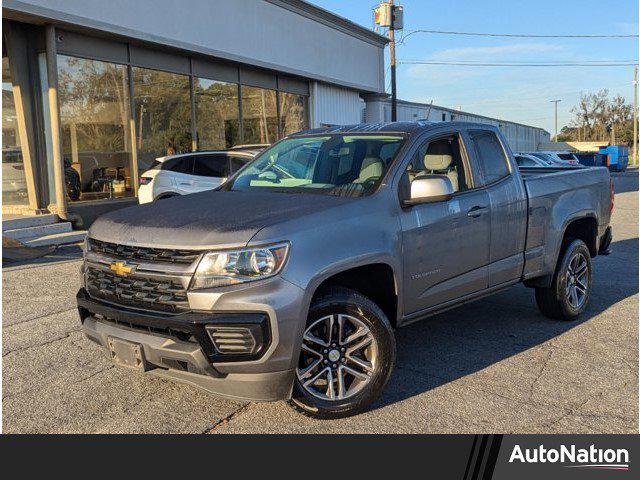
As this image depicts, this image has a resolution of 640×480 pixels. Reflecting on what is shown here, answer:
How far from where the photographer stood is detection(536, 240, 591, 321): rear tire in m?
5.80

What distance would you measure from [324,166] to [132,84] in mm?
11083

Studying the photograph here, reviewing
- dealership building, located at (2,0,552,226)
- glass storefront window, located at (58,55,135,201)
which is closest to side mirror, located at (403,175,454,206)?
dealership building, located at (2,0,552,226)

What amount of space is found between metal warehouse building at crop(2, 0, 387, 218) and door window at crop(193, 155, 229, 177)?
279 centimetres

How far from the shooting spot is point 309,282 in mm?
3463

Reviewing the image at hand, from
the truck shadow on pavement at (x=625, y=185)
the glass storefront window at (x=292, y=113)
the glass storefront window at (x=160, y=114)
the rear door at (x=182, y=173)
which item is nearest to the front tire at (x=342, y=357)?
the rear door at (x=182, y=173)

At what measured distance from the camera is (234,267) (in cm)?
335

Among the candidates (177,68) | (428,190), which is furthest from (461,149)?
(177,68)

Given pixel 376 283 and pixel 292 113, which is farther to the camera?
pixel 292 113

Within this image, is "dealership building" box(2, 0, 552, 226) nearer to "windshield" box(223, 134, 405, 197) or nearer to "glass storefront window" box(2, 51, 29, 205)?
"glass storefront window" box(2, 51, 29, 205)

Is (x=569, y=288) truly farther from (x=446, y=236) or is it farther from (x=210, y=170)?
(x=210, y=170)

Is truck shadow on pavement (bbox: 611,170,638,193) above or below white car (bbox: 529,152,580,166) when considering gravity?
below

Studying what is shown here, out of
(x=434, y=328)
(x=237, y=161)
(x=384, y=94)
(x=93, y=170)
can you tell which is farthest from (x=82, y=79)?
(x=384, y=94)

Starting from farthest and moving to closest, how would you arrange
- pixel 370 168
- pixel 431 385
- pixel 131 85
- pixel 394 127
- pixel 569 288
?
pixel 131 85
pixel 569 288
pixel 394 127
pixel 370 168
pixel 431 385

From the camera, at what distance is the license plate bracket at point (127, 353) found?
3461mm
